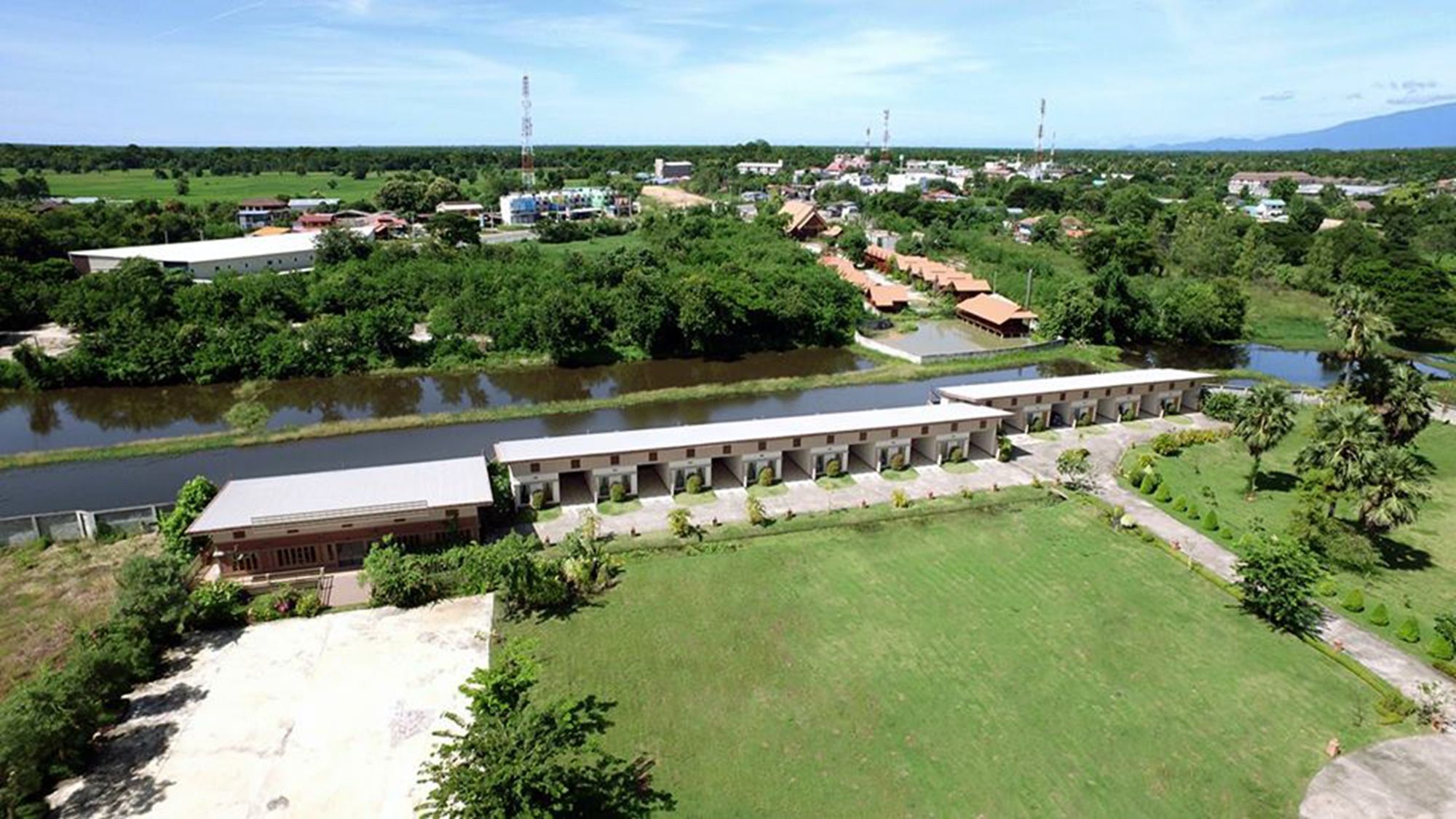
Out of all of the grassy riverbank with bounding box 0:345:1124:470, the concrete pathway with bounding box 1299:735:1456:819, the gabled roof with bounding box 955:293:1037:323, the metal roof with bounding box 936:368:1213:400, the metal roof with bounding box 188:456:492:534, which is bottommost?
the concrete pathway with bounding box 1299:735:1456:819

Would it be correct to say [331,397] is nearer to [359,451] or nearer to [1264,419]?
[359,451]

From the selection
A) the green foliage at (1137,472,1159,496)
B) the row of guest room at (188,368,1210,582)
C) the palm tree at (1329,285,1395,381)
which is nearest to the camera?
the row of guest room at (188,368,1210,582)

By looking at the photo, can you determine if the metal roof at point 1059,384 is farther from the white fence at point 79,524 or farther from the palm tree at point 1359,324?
the white fence at point 79,524

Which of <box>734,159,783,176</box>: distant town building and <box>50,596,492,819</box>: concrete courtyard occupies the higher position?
<box>734,159,783,176</box>: distant town building

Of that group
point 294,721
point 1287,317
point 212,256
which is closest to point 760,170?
→ point 1287,317

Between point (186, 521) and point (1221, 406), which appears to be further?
point (1221, 406)

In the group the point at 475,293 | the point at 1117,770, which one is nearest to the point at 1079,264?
the point at 475,293

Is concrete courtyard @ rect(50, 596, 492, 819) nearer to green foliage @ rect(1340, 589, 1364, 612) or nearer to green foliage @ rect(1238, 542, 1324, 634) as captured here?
green foliage @ rect(1238, 542, 1324, 634)

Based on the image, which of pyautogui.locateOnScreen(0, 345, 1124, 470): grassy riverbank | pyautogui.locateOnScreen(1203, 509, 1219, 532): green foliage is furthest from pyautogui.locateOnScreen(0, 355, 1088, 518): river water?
pyautogui.locateOnScreen(1203, 509, 1219, 532): green foliage
